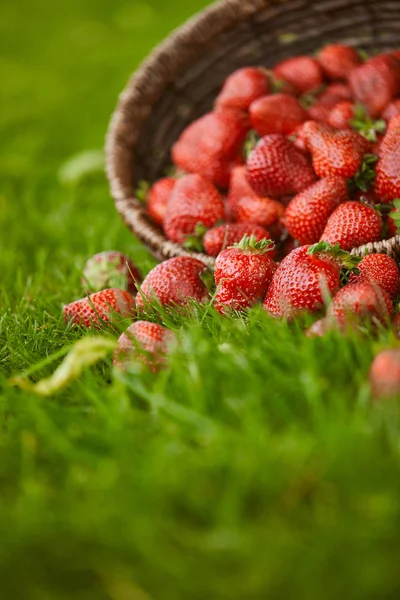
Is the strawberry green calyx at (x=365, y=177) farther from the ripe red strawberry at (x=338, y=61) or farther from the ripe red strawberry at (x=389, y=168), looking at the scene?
the ripe red strawberry at (x=338, y=61)

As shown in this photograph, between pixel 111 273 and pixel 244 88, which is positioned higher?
pixel 244 88

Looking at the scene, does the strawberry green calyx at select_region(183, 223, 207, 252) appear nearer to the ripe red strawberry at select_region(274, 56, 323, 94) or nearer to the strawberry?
the strawberry

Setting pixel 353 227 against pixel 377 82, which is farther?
pixel 377 82

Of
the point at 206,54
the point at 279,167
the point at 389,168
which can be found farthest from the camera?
the point at 206,54

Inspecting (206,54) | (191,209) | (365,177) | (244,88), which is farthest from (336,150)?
(206,54)

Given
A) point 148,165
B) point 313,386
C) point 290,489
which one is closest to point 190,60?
point 148,165

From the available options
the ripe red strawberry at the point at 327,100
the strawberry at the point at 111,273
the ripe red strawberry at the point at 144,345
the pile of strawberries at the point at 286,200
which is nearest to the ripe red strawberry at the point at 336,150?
the pile of strawberries at the point at 286,200

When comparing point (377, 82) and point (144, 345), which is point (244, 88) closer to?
point (377, 82)

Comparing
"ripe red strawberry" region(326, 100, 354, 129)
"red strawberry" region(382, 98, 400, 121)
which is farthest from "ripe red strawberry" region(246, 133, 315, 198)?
"red strawberry" region(382, 98, 400, 121)
